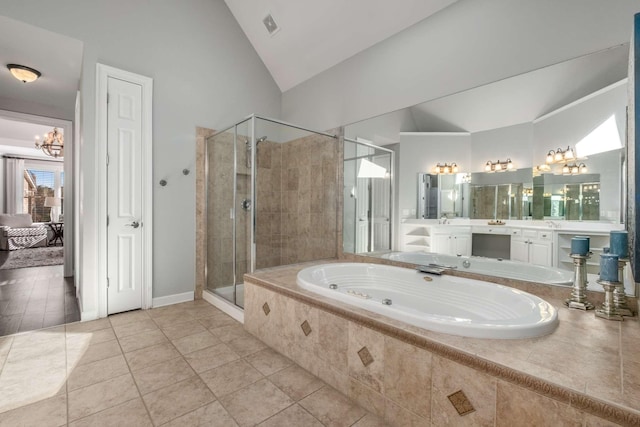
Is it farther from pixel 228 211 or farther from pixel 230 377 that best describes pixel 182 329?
pixel 228 211

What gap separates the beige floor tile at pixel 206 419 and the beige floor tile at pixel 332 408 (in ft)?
1.24

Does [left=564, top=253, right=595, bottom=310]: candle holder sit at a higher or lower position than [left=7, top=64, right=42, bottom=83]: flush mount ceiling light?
lower

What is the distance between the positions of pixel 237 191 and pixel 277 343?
1.62 m

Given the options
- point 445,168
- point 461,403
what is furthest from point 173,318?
point 445,168

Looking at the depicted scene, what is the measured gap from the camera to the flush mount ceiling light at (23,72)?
2785 millimetres

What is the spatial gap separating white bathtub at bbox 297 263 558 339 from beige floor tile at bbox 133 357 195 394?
91cm

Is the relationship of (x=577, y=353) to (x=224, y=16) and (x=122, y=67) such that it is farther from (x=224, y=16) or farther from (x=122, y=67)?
(x=224, y=16)

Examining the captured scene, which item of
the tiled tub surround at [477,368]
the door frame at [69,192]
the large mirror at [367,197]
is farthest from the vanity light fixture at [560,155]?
the door frame at [69,192]

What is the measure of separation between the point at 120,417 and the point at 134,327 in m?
1.22

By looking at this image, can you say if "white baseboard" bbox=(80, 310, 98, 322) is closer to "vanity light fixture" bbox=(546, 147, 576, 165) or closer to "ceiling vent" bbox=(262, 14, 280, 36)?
"ceiling vent" bbox=(262, 14, 280, 36)

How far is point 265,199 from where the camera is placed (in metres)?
3.24

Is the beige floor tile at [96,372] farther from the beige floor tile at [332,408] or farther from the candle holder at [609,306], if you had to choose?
the candle holder at [609,306]

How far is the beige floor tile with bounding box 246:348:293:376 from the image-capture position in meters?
1.83

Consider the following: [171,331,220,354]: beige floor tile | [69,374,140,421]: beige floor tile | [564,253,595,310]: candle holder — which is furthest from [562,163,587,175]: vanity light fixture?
[69,374,140,421]: beige floor tile
